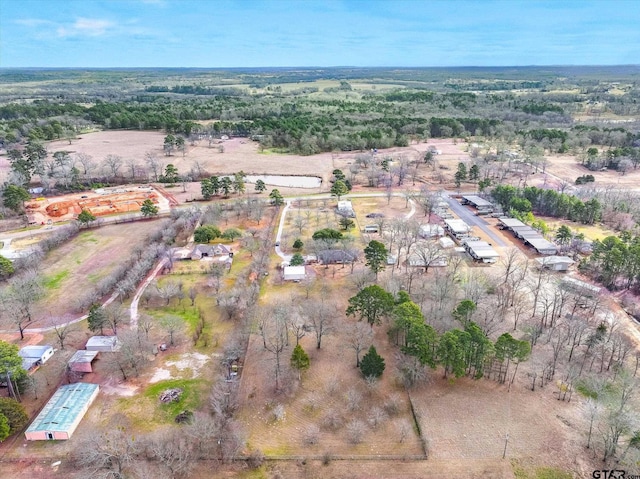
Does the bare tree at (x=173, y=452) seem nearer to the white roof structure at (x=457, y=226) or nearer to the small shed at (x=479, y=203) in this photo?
the white roof structure at (x=457, y=226)

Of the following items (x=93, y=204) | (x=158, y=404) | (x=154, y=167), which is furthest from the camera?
(x=154, y=167)

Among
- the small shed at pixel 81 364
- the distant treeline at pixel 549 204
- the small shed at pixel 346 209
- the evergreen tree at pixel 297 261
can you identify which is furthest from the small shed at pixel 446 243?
the small shed at pixel 81 364

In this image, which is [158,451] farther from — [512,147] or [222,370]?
[512,147]

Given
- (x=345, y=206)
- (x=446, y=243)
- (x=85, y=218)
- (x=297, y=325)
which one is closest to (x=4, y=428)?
(x=297, y=325)

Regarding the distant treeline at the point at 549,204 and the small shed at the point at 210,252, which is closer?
the small shed at the point at 210,252

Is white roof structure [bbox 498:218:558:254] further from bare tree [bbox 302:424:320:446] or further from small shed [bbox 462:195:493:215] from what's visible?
bare tree [bbox 302:424:320:446]

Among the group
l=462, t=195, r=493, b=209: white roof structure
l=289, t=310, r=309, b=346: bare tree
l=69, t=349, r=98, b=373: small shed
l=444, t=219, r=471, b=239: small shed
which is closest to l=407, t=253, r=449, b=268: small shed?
l=444, t=219, r=471, b=239: small shed

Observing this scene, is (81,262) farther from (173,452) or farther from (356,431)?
(356,431)
